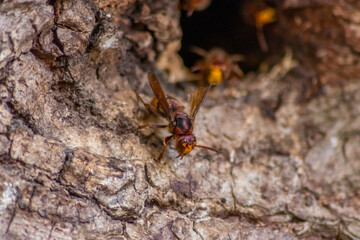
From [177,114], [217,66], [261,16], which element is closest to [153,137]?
[177,114]

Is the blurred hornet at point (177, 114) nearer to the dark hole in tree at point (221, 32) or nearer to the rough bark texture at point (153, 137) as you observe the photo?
the rough bark texture at point (153, 137)

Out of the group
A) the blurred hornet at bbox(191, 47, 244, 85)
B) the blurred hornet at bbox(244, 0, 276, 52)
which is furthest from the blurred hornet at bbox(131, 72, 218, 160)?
the blurred hornet at bbox(244, 0, 276, 52)

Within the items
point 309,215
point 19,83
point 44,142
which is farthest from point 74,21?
point 309,215

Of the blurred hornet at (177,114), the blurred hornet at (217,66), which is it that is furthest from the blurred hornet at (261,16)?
the blurred hornet at (177,114)

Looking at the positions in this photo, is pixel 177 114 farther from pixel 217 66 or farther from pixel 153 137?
pixel 217 66

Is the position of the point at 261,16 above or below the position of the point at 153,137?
below

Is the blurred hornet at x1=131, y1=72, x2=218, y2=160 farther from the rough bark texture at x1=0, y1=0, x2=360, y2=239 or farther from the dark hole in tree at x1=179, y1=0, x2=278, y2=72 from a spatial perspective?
the dark hole in tree at x1=179, y1=0, x2=278, y2=72
